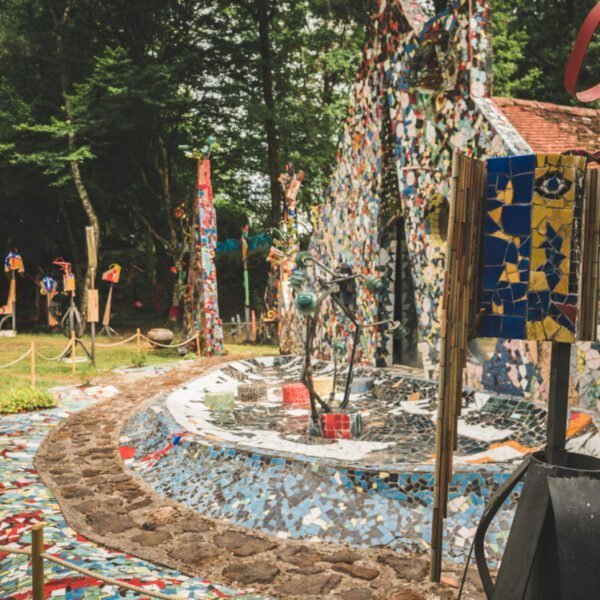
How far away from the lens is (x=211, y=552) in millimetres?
4398

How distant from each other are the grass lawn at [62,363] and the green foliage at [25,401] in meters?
0.34

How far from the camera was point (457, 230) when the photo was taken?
2424 mm

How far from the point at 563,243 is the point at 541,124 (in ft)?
20.1

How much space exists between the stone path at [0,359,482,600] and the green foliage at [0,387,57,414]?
8.68ft

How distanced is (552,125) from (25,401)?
7886mm

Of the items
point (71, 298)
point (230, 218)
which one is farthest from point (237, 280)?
point (71, 298)

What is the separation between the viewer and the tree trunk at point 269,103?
19859 mm

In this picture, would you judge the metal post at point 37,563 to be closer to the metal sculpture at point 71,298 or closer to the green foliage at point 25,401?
the green foliage at point 25,401

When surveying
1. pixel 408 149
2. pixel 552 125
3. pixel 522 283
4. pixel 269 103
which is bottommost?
pixel 522 283

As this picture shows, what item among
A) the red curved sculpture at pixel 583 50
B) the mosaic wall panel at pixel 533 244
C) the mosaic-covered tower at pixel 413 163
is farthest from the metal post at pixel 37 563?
the mosaic-covered tower at pixel 413 163

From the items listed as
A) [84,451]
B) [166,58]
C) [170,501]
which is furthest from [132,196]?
[170,501]

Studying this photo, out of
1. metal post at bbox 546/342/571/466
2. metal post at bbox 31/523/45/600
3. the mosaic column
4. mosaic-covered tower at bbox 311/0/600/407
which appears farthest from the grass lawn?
metal post at bbox 546/342/571/466

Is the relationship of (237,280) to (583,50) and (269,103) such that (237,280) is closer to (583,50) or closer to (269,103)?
(269,103)

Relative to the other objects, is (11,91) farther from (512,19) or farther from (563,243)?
(563,243)
